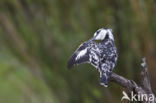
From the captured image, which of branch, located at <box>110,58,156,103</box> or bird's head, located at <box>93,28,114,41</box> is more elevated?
bird's head, located at <box>93,28,114,41</box>

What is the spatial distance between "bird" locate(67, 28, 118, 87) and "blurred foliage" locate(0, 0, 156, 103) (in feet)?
2.41

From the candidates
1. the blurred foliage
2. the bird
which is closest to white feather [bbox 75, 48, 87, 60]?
the bird

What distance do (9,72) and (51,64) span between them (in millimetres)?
526

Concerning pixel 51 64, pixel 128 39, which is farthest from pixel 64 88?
pixel 128 39

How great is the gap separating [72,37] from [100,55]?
47.7 inches

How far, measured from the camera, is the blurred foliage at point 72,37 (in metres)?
2.41

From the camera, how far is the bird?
4.52 feet

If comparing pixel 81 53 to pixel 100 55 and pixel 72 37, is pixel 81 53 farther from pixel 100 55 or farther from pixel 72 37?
pixel 72 37

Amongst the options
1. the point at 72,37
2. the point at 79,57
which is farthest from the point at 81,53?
the point at 72,37

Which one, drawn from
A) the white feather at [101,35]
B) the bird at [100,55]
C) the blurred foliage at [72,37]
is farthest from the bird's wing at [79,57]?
the blurred foliage at [72,37]

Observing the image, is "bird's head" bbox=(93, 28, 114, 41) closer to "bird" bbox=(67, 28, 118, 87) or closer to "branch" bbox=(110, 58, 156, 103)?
"bird" bbox=(67, 28, 118, 87)

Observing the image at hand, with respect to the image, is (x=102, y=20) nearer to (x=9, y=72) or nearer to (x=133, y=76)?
(x=133, y=76)

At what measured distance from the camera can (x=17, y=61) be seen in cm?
302

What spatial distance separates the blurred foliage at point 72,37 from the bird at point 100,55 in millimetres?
736
